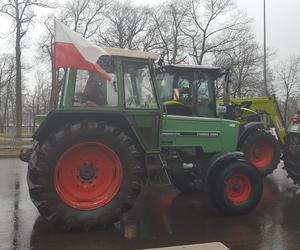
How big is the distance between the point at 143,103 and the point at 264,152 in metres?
6.15

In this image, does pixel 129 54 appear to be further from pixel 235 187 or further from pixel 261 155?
pixel 261 155

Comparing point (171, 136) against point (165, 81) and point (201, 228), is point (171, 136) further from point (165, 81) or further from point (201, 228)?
point (165, 81)

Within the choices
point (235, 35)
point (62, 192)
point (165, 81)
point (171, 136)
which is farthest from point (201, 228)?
point (235, 35)

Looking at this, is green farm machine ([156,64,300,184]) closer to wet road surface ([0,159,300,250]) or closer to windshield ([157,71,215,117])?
windshield ([157,71,215,117])

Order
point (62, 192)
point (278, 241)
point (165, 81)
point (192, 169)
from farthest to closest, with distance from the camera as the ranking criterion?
point (165, 81)
point (192, 169)
point (62, 192)
point (278, 241)

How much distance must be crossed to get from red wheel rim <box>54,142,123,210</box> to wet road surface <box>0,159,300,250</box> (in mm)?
501

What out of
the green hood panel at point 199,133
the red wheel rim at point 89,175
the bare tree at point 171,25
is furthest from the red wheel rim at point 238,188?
the bare tree at point 171,25

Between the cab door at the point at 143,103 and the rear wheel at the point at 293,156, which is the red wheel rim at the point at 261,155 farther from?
the cab door at the point at 143,103

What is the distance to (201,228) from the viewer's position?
6.59 m

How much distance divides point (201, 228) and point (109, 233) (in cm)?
140

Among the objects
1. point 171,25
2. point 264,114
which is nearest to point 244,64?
point 171,25

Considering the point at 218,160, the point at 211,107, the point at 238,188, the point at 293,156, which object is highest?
the point at 211,107

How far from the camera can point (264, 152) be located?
12141 mm

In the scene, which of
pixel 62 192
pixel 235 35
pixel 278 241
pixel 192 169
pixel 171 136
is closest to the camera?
pixel 278 241
